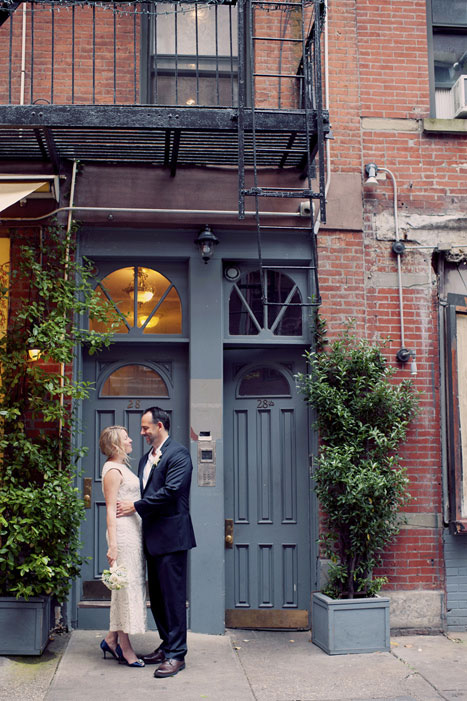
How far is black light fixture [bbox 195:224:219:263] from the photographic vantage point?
7434 millimetres

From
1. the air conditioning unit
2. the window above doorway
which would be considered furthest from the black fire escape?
the air conditioning unit

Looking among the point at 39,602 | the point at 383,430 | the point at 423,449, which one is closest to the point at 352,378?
the point at 383,430

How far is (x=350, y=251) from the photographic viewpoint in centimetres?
763

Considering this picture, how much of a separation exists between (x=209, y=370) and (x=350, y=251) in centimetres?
185

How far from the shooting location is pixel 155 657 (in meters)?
6.10

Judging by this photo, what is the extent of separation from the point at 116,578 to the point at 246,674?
1342 millimetres

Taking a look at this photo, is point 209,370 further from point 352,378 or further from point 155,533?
point 155,533

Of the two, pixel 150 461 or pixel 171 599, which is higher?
pixel 150 461

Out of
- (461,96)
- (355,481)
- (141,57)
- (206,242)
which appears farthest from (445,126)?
(355,481)

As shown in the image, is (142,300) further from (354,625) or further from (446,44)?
(446,44)

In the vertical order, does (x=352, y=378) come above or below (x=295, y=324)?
below

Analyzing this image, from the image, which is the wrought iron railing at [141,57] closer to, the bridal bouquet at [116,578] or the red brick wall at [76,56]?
the red brick wall at [76,56]

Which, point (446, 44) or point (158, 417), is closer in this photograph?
point (158, 417)

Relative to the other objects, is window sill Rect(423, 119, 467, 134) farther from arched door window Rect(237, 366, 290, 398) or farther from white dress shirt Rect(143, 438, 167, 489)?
white dress shirt Rect(143, 438, 167, 489)
